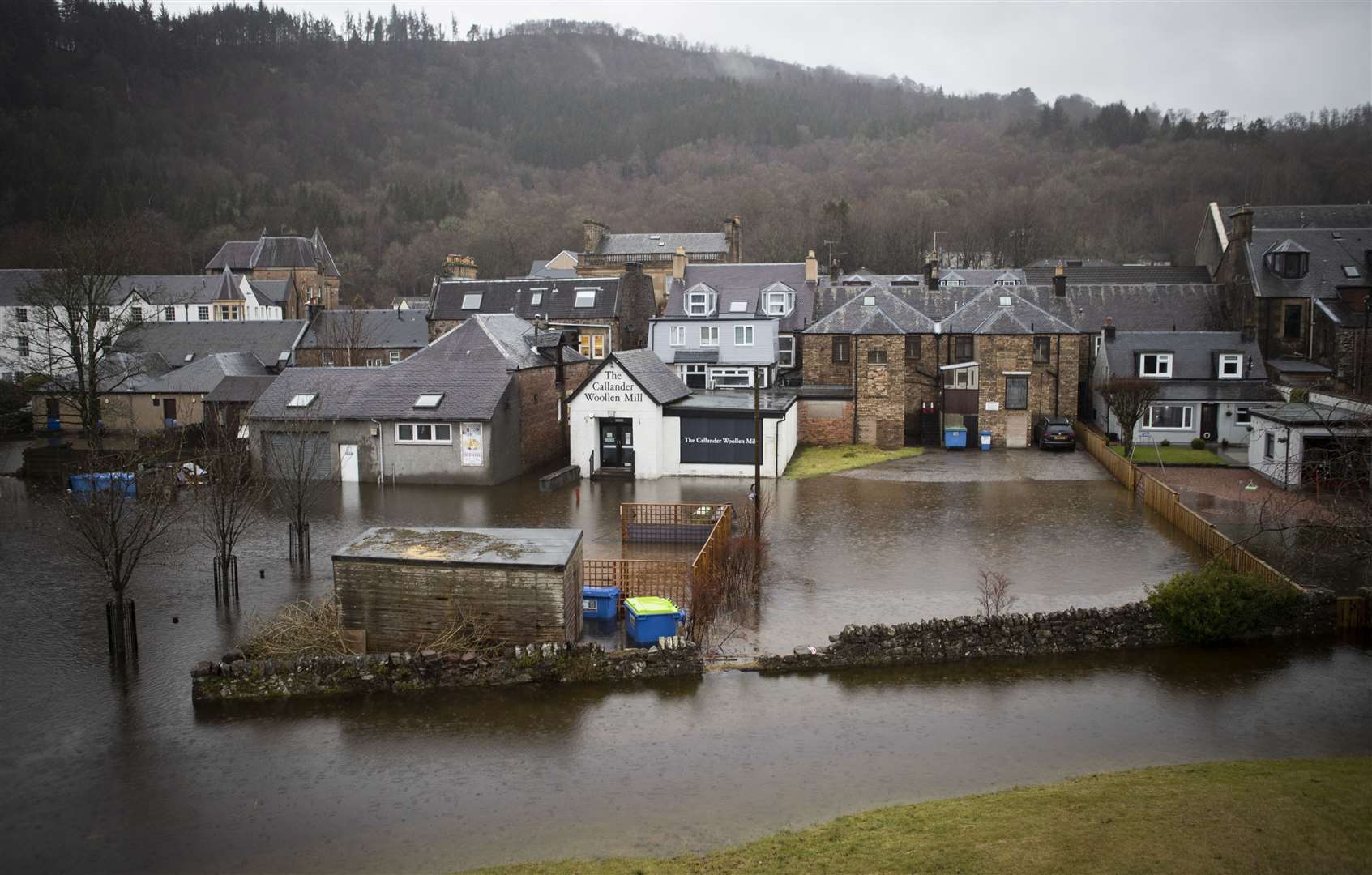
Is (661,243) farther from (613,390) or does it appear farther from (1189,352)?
(1189,352)

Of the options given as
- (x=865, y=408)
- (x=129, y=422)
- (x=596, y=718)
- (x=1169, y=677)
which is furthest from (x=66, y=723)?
(x=129, y=422)

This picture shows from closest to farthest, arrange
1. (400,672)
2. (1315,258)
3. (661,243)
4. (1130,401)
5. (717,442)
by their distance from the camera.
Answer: (400,672) → (717,442) → (1130,401) → (1315,258) → (661,243)

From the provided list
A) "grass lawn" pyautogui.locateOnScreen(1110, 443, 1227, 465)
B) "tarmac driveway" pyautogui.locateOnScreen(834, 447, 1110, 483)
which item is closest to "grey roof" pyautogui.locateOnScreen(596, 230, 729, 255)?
"tarmac driveway" pyautogui.locateOnScreen(834, 447, 1110, 483)

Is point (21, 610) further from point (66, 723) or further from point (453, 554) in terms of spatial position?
point (453, 554)

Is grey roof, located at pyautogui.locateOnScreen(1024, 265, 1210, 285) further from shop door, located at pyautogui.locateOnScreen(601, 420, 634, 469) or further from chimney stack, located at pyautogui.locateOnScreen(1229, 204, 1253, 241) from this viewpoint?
shop door, located at pyautogui.locateOnScreen(601, 420, 634, 469)

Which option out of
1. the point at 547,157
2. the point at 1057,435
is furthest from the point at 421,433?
the point at 547,157

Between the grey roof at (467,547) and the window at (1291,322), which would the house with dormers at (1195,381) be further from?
the grey roof at (467,547)
